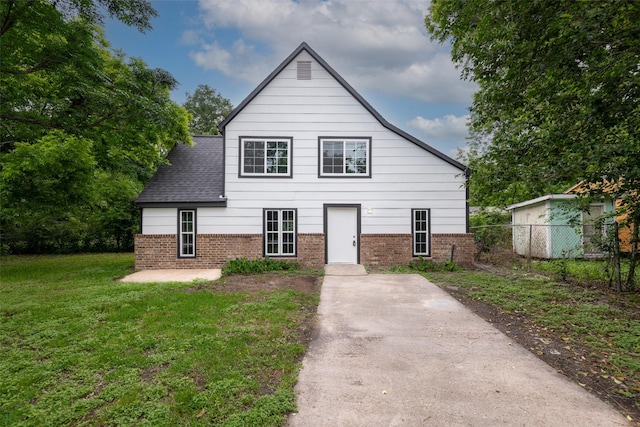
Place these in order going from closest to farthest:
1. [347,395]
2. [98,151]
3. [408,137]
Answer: [347,395] < [408,137] < [98,151]

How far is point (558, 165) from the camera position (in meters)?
4.68

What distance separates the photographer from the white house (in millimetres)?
10156

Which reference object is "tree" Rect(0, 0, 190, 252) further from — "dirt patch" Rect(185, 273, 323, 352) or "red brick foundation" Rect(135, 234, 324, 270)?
"dirt patch" Rect(185, 273, 323, 352)

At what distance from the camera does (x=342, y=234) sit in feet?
34.1

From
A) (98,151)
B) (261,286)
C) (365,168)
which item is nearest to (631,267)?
(365,168)

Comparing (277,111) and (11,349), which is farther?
(277,111)

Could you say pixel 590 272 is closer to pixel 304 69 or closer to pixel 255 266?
pixel 255 266

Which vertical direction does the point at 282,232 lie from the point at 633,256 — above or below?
above

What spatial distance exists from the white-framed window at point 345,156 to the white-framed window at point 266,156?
4.00ft

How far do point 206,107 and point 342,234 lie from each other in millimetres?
32418

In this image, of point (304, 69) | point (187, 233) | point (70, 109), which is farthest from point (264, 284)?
point (304, 69)

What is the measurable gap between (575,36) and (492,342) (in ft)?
14.6

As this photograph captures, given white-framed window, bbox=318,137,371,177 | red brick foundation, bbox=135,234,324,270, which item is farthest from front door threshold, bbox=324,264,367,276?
white-framed window, bbox=318,137,371,177

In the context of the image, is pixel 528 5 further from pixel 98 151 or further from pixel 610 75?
pixel 98 151
